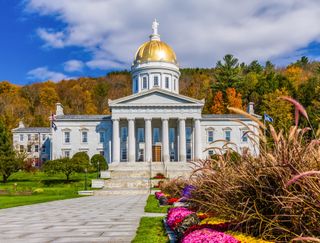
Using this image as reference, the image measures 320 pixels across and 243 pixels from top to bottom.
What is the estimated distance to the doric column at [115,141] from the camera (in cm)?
6150

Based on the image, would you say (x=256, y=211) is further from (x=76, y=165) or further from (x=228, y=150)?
(x=76, y=165)

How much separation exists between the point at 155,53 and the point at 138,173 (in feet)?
86.8

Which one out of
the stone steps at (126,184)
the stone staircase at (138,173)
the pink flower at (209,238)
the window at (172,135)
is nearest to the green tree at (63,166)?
the stone steps at (126,184)

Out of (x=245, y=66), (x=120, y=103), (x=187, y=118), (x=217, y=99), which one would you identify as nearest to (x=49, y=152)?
(x=120, y=103)

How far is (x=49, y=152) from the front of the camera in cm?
7925

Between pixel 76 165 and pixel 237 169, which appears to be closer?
pixel 237 169

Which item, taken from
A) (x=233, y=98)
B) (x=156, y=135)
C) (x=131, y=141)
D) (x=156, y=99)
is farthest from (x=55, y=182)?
(x=233, y=98)

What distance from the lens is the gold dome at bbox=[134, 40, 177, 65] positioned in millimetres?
70812

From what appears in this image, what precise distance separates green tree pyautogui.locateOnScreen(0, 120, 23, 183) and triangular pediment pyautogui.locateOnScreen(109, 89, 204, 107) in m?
18.3

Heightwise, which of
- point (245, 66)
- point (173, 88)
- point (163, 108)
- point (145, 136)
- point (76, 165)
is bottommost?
point (76, 165)

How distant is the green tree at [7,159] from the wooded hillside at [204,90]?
41472mm

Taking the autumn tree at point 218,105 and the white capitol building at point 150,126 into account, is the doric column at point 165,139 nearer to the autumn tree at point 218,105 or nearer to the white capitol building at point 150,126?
the white capitol building at point 150,126

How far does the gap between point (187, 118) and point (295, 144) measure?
2236 inches

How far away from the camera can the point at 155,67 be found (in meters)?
70.1
